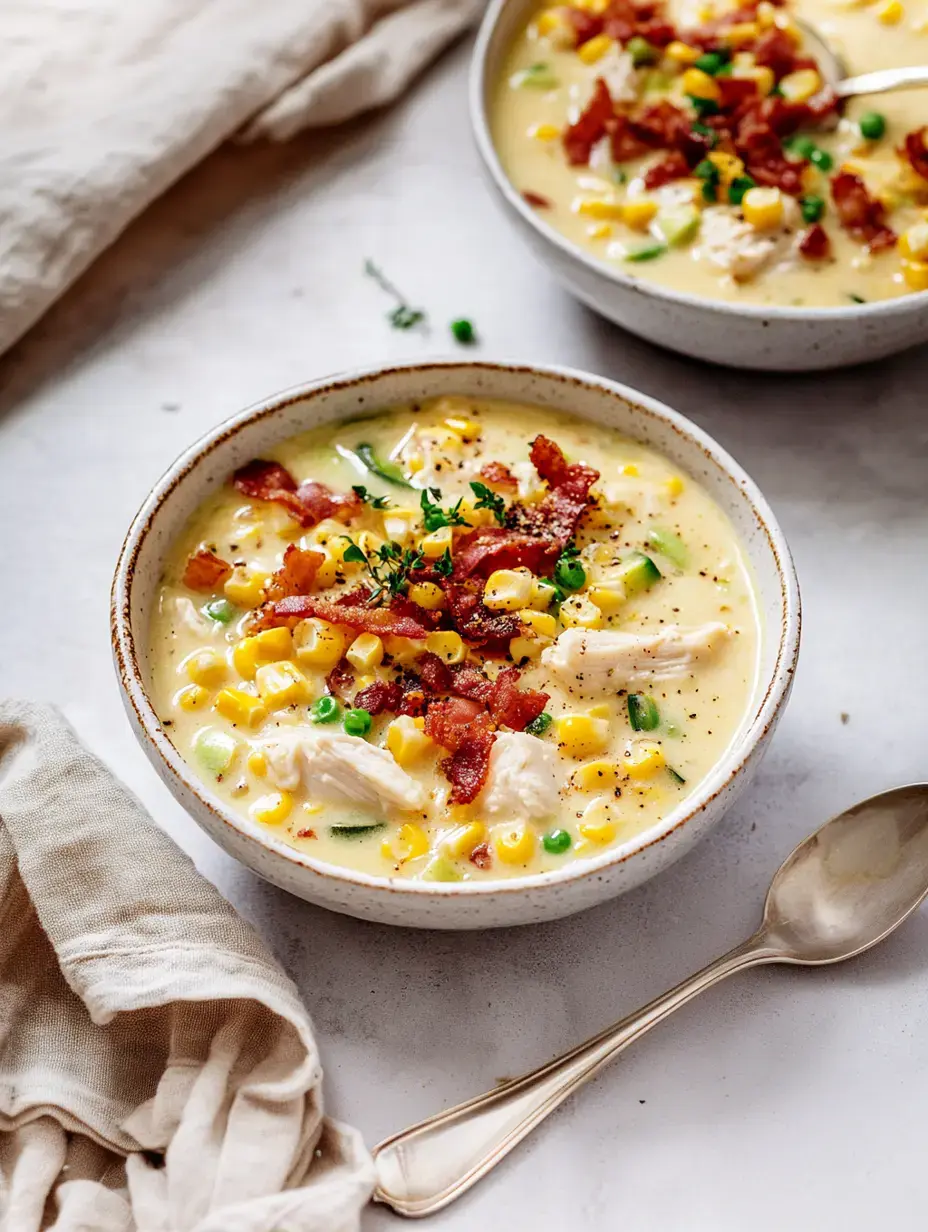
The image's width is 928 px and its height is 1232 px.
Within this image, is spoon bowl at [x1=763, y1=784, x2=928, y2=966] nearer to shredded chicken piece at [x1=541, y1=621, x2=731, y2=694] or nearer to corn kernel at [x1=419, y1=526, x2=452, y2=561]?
shredded chicken piece at [x1=541, y1=621, x2=731, y2=694]

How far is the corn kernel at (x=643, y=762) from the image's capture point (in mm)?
3129

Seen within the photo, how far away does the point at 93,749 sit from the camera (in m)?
3.69

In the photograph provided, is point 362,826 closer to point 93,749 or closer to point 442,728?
point 442,728

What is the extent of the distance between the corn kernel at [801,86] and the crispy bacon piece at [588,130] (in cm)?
56

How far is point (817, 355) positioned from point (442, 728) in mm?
1742

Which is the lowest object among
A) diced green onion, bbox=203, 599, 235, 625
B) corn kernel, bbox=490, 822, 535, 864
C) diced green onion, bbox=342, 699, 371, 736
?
corn kernel, bbox=490, 822, 535, 864

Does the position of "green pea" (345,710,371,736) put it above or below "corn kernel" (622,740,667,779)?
above

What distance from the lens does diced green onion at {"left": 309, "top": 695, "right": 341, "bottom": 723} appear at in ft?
10.6

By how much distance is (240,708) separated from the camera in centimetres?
324

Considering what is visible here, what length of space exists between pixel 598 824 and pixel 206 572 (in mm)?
1126

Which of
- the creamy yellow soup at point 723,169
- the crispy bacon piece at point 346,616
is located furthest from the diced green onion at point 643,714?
the creamy yellow soup at point 723,169

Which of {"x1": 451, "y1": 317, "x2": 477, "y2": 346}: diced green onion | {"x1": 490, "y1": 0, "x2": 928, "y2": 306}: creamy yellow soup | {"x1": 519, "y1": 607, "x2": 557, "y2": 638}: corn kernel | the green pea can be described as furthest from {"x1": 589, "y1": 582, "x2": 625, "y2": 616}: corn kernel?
{"x1": 451, "y1": 317, "x2": 477, "y2": 346}: diced green onion

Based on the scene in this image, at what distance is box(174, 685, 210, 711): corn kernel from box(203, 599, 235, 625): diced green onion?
0.67 ft

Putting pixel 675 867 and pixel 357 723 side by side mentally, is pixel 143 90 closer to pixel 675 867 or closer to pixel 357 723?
pixel 357 723
